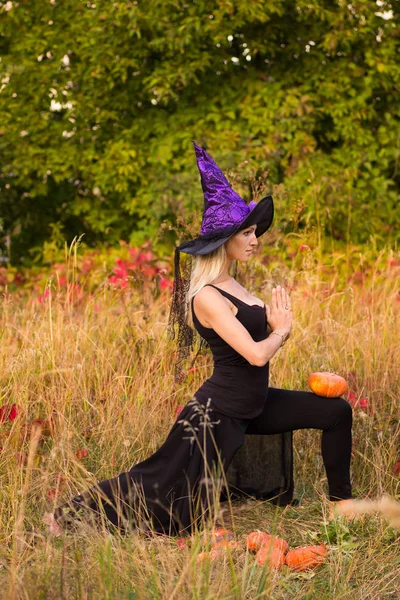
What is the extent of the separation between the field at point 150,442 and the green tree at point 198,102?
8.24 feet

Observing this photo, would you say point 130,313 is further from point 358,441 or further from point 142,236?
point 142,236

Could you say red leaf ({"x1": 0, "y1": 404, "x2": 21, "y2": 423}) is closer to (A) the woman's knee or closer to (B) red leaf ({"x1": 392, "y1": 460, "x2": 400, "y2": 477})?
(A) the woman's knee

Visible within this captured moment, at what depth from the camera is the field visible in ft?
9.82

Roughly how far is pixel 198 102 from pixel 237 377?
5854 mm

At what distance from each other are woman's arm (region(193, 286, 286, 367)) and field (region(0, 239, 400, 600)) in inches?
24.9

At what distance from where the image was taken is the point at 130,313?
577 cm

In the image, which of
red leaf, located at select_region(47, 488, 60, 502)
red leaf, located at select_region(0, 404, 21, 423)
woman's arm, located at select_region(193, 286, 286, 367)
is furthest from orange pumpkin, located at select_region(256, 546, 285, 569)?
red leaf, located at select_region(0, 404, 21, 423)

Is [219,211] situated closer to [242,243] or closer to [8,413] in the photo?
[242,243]

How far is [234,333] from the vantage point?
356 cm

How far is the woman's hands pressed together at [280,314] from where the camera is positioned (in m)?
3.64

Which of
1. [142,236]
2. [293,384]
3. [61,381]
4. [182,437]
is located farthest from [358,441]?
[142,236]

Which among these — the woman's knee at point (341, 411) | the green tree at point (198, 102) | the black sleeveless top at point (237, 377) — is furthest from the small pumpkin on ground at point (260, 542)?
the green tree at point (198, 102)

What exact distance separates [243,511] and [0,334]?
2.22 meters

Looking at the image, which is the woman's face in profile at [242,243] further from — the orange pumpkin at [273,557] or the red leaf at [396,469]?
the red leaf at [396,469]
